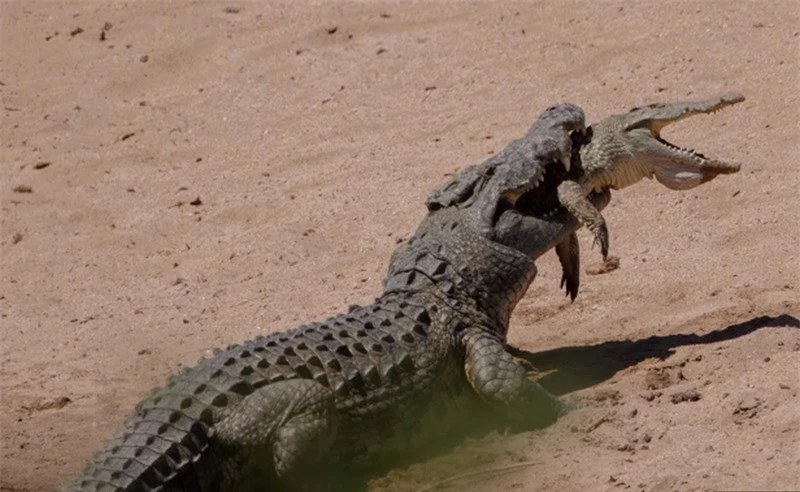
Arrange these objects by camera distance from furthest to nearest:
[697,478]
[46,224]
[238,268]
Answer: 1. [46,224]
2. [238,268]
3. [697,478]

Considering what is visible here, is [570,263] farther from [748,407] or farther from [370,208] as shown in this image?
[370,208]

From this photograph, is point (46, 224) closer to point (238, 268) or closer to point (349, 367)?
point (238, 268)

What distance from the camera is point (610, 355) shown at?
24.2ft

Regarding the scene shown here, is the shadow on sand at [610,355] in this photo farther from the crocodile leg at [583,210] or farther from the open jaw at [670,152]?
the open jaw at [670,152]

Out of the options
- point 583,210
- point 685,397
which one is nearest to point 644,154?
point 583,210

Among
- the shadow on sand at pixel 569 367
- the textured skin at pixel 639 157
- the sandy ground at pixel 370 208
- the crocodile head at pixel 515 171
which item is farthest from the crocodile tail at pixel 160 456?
the textured skin at pixel 639 157

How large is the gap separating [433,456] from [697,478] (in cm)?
134

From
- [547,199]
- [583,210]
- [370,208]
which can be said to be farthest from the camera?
[370,208]

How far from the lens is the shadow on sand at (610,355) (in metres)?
7.14

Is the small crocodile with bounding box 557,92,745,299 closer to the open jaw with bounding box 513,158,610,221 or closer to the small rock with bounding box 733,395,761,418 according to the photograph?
the open jaw with bounding box 513,158,610,221

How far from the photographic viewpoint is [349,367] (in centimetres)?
664

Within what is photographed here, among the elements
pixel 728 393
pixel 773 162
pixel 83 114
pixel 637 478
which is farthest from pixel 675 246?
pixel 83 114

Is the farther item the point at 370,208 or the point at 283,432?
the point at 370,208

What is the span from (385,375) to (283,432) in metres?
0.57
